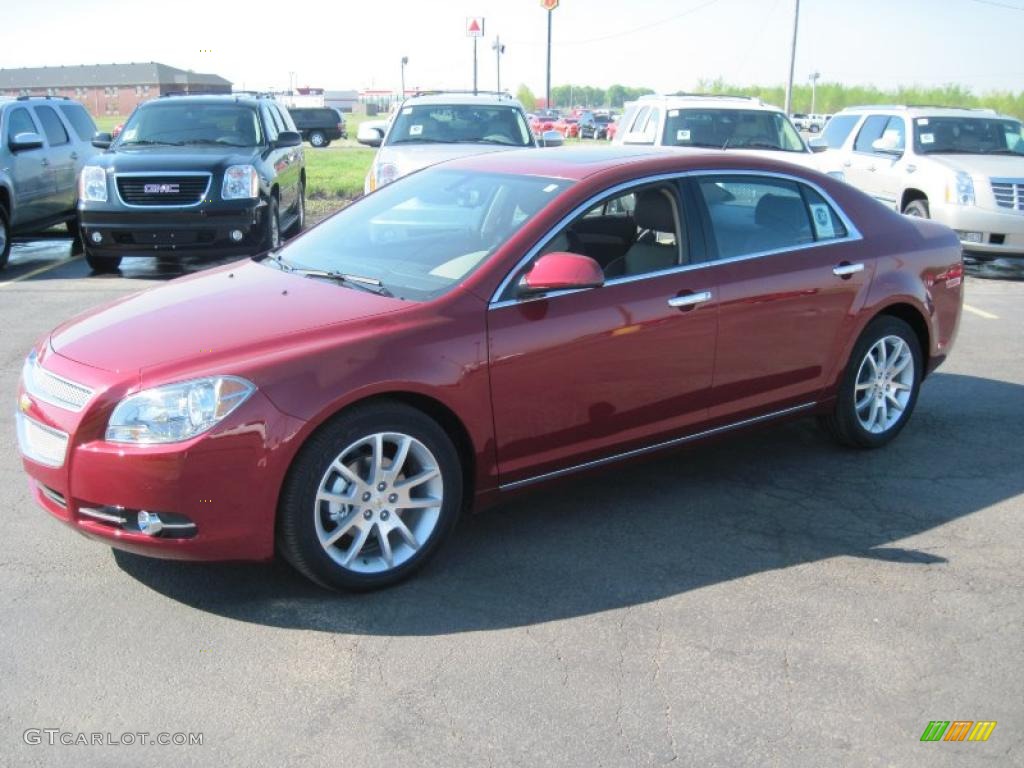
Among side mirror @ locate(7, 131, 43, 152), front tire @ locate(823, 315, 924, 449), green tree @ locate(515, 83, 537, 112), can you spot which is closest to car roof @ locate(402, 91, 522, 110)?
side mirror @ locate(7, 131, 43, 152)

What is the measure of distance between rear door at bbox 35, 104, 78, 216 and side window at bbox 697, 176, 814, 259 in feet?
33.9

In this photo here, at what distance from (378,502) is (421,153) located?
26.5ft

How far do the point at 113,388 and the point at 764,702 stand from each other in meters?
2.52

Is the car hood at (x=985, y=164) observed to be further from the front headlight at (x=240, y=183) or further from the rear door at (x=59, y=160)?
the rear door at (x=59, y=160)

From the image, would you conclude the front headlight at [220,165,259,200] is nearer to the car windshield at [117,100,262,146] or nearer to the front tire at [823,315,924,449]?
the car windshield at [117,100,262,146]

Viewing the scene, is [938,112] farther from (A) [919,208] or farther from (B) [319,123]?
(B) [319,123]

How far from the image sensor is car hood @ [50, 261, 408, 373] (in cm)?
395

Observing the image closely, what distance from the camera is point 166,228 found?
35.6ft

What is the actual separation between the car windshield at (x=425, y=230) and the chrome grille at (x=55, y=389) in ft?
4.17

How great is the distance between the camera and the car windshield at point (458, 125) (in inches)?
490

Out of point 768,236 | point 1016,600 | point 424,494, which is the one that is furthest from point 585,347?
point 1016,600

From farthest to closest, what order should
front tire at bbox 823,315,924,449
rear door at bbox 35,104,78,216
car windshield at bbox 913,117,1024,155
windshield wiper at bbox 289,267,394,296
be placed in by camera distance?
car windshield at bbox 913,117,1024,155, rear door at bbox 35,104,78,216, front tire at bbox 823,315,924,449, windshield wiper at bbox 289,267,394,296

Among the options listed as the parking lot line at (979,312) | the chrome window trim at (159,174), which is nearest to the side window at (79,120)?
the chrome window trim at (159,174)

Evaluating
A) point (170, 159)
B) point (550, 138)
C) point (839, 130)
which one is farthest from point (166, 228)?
point (839, 130)
